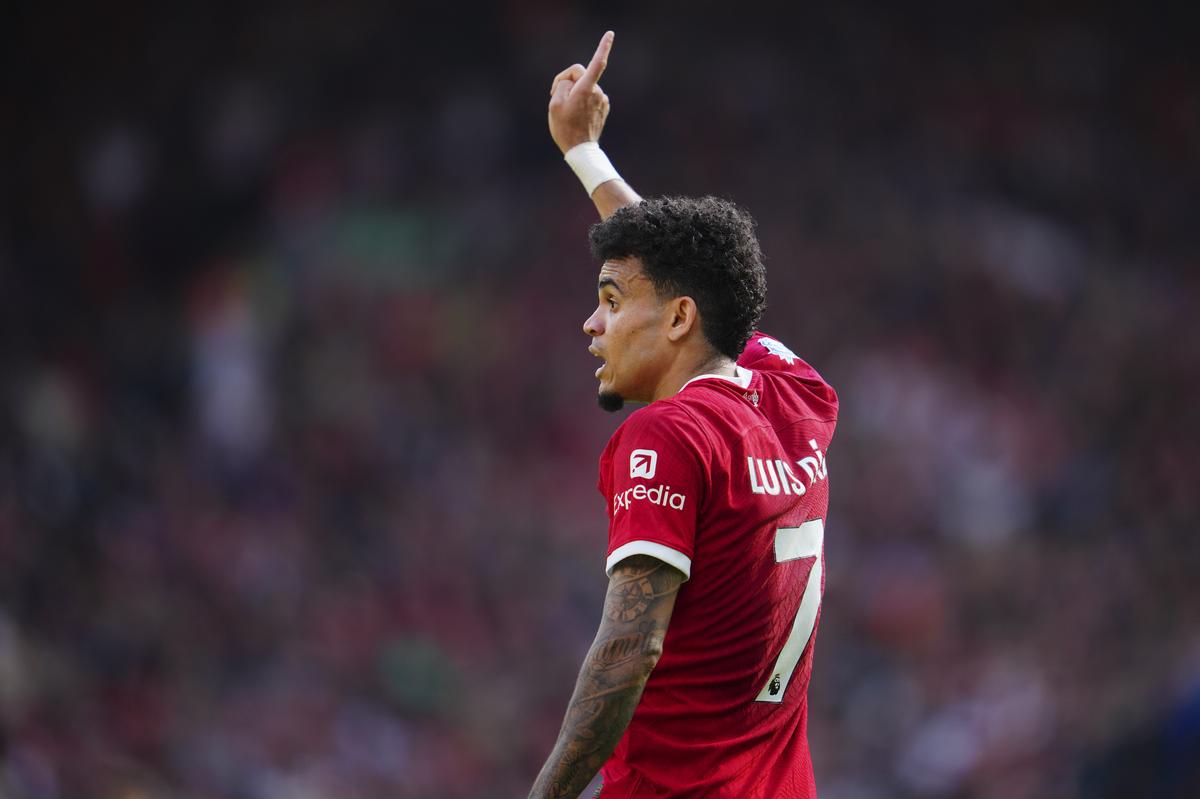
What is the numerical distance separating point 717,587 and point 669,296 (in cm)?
58

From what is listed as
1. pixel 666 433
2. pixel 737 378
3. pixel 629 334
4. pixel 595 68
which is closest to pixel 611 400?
pixel 629 334

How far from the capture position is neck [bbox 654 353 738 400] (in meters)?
2.62

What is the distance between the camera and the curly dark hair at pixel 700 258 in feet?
8.59

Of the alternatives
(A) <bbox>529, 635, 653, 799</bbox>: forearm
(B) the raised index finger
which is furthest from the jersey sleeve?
(B) the raised index finger

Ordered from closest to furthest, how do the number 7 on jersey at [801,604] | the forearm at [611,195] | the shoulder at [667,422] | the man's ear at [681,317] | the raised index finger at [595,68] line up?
the shoulder at [667,422] < the number 7 on jersey at [801,604] < the man's ear at [681,317] < the raised index finger at [595,68] < the forearm at [611,195]

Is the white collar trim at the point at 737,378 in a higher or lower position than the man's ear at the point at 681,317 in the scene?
lower

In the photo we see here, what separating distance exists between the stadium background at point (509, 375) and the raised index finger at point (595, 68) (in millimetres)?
5726

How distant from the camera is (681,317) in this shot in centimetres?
261

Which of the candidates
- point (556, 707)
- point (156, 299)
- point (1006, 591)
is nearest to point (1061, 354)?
point (1006, 591)

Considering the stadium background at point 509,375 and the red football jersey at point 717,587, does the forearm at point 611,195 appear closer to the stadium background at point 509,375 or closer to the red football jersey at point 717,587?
the red football jersey at point 717,587

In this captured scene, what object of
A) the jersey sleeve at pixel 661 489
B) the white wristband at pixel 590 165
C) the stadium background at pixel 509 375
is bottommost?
the jersey sleeve at pixel 661 489

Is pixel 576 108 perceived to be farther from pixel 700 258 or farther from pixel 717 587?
pixel 717 587

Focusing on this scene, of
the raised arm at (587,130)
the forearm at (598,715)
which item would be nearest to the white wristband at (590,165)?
the raised arm at (587,130)

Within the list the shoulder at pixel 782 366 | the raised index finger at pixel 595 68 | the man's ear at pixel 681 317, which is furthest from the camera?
the raised index finger at pixel 595 68
